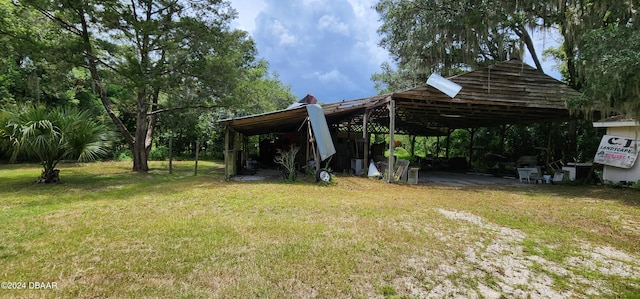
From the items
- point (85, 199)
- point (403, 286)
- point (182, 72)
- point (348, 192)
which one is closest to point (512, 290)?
point (403, 286)

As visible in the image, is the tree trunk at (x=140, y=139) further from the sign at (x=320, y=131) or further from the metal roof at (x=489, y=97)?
the sign at (x=320, y=131)

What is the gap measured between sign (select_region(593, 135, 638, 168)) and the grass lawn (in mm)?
4160

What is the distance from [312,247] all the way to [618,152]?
11.0 m


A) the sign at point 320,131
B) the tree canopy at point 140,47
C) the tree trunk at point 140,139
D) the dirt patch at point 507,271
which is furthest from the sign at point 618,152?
the tree trunk at point 140,139

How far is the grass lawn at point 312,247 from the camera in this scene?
8.21ft

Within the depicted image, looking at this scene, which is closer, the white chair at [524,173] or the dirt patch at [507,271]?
the dirt patch at [507,271]

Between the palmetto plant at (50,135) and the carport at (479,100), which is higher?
the carport at (479,100)

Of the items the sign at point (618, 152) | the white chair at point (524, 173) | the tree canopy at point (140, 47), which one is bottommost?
the white chair at point (524, 173)

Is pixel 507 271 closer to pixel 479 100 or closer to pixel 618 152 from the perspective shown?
pixel 479 100

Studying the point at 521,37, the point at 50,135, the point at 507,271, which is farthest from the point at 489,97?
the point at 50,135

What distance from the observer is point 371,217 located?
469cm

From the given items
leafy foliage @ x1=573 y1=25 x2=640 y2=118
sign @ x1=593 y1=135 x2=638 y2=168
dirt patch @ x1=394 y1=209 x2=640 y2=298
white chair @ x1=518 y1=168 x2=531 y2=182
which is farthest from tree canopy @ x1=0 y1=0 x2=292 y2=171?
sign @ x1=593 y1=135 x2=638 y2=168

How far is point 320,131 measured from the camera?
Result: 8703 mm

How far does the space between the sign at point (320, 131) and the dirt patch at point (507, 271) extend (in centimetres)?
513
